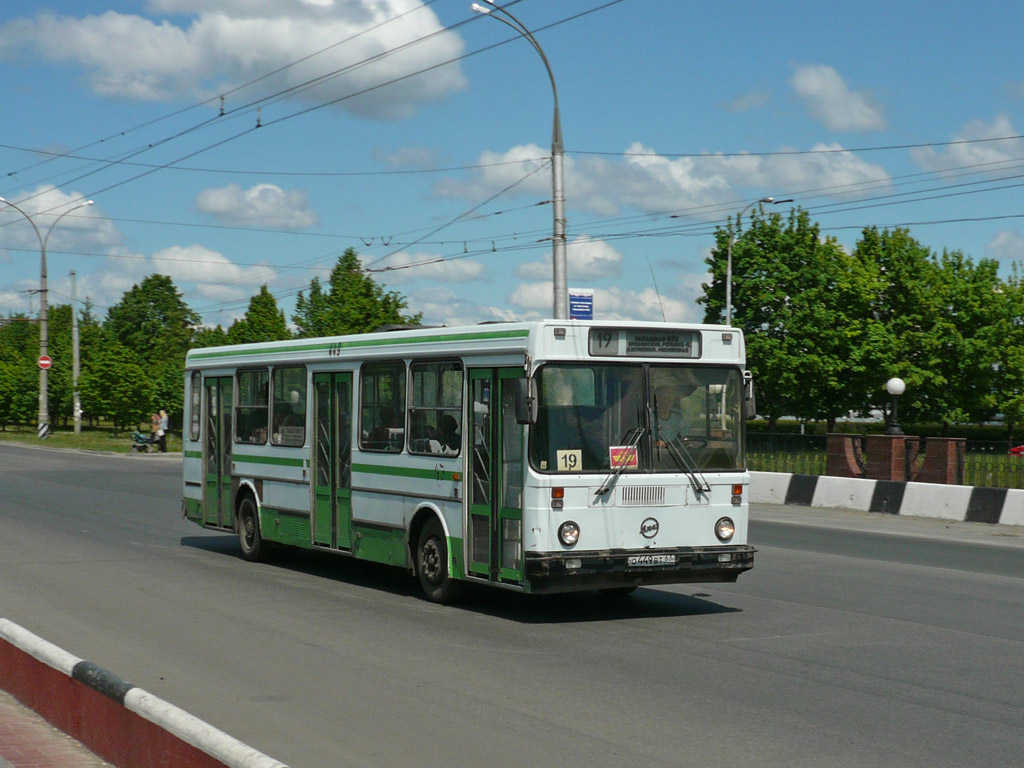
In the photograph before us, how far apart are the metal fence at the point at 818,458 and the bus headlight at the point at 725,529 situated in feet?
39.0

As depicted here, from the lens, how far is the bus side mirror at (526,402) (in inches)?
401

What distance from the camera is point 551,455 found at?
34.2ft

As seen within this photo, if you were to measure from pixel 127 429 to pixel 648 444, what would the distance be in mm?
81259

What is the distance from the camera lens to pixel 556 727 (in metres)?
6.89

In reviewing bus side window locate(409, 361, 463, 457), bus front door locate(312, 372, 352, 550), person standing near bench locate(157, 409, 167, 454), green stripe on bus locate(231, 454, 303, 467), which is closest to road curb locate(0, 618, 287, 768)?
bus side window locate(409, 361, 463, 457)

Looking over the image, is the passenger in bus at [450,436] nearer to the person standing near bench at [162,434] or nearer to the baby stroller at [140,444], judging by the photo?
the person standing near bench at [162,434]

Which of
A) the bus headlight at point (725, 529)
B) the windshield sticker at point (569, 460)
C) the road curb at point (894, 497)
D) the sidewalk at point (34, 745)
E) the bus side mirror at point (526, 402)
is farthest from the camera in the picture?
the road curb at point (894, 497)

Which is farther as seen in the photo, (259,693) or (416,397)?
(416,397)

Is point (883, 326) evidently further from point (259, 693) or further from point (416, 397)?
point (259, 693)

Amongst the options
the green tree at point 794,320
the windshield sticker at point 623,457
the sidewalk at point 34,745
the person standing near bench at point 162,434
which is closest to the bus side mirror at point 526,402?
the windshield sticker at point 623,457

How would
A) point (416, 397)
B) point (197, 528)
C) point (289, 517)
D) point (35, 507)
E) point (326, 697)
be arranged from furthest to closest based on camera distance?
point (35, 507) < point (197, 528) < point (289, 517) < point (416, 397) < point (326, 697)

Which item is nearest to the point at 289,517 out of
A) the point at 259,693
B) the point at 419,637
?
the point at 419,637

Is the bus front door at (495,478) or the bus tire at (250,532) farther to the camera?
the bus tire at (250,532)

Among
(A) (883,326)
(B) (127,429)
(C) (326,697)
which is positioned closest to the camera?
(C) (326,697)
